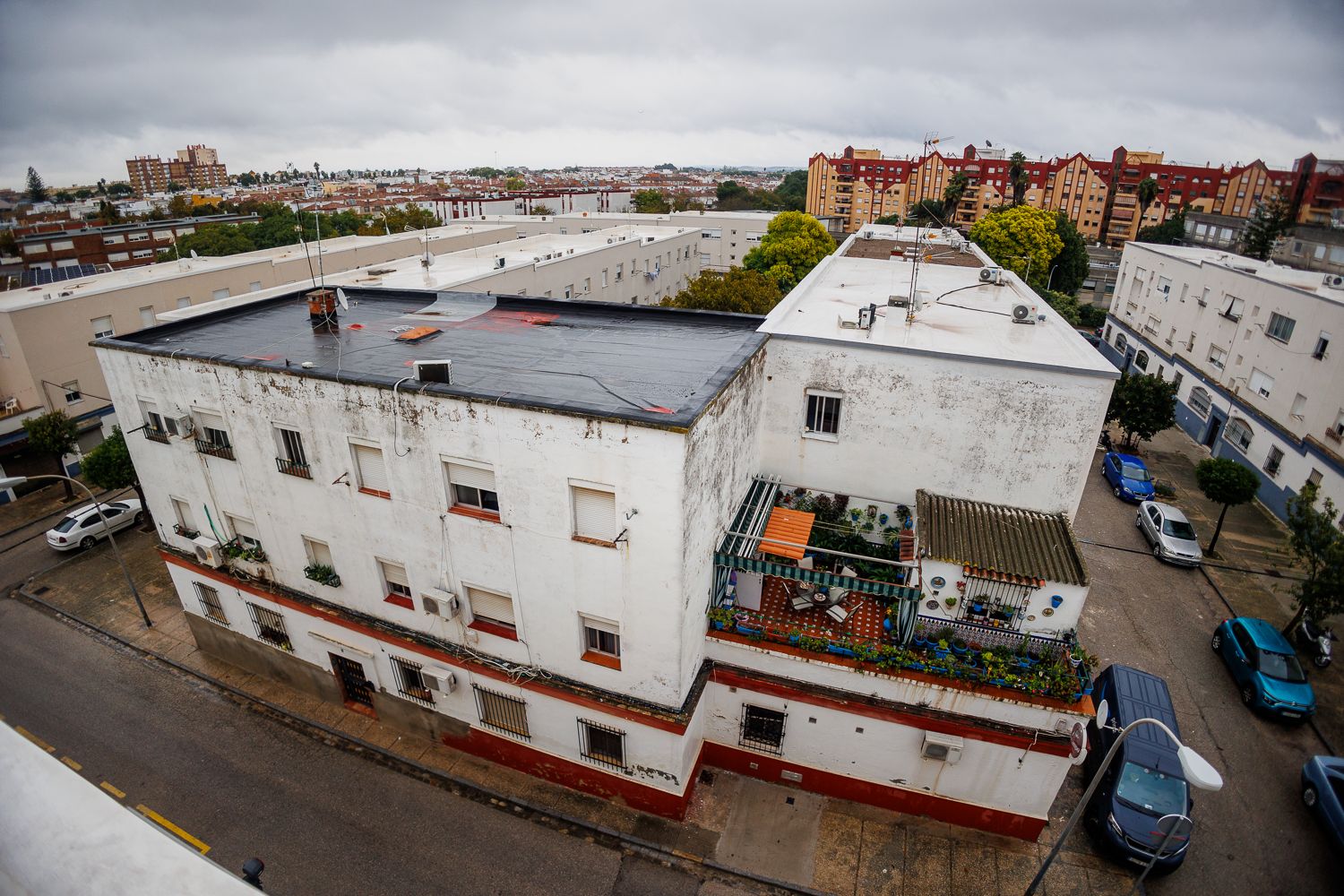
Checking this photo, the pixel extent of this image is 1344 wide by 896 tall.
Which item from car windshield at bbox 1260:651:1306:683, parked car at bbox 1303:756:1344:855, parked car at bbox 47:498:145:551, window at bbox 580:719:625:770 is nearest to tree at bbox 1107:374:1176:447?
car windshield at bbox 1260:651:1306:683

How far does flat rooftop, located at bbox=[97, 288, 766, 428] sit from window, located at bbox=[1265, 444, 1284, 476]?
87.4ft

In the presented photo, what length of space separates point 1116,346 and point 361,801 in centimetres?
5608

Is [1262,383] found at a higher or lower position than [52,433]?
higher

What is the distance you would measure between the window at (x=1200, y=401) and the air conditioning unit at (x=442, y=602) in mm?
40293

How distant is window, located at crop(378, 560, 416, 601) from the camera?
49.1 feet

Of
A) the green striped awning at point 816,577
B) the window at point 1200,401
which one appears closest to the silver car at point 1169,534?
the window at point 1200,401

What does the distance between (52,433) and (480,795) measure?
86.3 ft

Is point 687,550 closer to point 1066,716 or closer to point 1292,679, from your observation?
point 1066,716

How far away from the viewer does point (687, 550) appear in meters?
12.0

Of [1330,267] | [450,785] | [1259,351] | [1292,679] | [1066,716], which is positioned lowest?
[450,785]

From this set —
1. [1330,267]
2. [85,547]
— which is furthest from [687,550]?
[1330,267]

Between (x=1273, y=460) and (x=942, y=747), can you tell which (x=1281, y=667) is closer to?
(x=942, y=747)

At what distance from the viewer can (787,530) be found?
1470cm

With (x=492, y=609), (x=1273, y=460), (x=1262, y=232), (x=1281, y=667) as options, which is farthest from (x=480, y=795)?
(x=1262, y=232)
